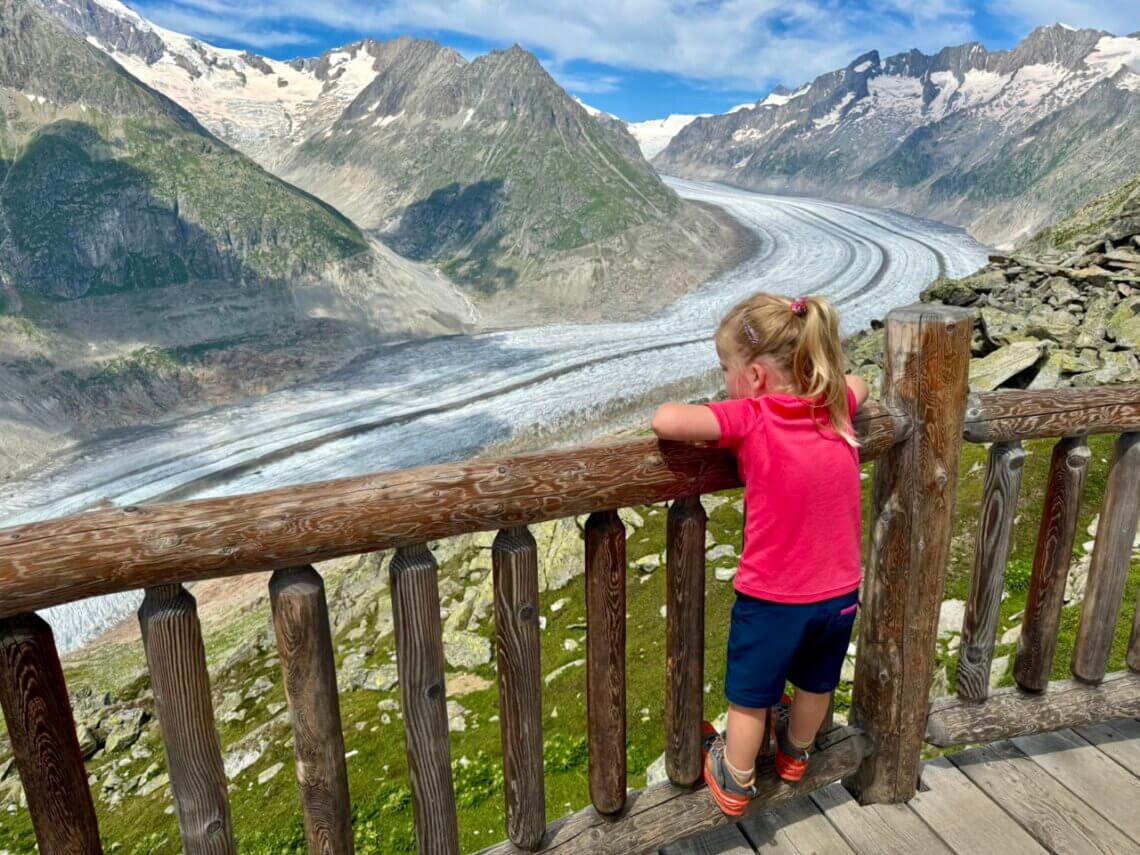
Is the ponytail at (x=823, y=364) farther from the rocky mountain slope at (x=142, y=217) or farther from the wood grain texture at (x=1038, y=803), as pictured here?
the rocky mountain slope at (x=142, y=217)

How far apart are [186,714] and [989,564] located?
11.7ft

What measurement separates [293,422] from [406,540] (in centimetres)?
3785

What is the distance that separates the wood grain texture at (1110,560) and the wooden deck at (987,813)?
48cm

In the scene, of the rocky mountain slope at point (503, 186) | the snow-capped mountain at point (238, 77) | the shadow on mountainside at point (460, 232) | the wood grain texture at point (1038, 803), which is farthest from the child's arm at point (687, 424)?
the snow-capped mountain at point (238, 77)

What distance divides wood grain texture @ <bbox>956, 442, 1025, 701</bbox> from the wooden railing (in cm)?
1

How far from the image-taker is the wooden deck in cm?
345

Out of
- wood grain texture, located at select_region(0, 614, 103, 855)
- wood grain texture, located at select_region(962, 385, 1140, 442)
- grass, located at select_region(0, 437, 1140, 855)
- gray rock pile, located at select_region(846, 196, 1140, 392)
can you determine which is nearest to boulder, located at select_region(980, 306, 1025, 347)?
gray rock pile, located at select_region(846, 196, 1140, 392)

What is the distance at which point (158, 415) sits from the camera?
41.8 m

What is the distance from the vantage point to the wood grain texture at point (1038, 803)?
343 cm

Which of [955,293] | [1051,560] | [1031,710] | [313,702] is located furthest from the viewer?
[955,293]

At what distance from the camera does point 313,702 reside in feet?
8.33

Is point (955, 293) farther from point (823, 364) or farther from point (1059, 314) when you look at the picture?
point (823, 364)

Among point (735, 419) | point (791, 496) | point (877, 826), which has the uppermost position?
point (735, 419)

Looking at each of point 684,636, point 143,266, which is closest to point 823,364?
point 684,636
